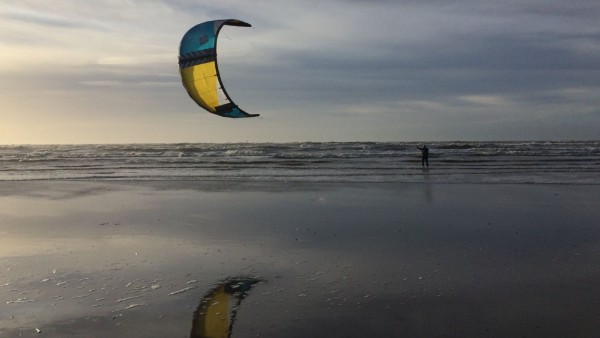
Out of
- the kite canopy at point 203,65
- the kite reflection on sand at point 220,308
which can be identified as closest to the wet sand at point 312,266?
the kite reflection on sand at point 220,308

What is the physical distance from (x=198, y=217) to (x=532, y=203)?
9.12 metres

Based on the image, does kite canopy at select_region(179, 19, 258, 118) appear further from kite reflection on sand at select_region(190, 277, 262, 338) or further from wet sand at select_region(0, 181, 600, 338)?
kite reflection on sand at select_region(190, 277, 262, 338)

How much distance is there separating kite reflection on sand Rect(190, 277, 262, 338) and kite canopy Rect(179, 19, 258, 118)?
479 centimetres

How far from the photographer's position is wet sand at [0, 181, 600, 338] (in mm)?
6121

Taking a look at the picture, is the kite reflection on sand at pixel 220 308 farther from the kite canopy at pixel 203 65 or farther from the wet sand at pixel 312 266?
the kite canopy at pixel 203 65

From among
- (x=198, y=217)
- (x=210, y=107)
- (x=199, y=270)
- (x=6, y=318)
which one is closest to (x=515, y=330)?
(x=199, y=270)

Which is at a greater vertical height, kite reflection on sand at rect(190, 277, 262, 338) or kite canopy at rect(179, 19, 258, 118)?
kite canopy at rect(179, 19, 258, 118)

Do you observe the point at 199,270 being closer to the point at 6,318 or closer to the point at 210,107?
the point at 6,318

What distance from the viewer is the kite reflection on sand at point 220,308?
5891 mm

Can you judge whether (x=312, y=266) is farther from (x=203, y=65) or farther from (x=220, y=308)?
(x=203, y=65)

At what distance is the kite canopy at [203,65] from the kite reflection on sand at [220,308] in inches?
189

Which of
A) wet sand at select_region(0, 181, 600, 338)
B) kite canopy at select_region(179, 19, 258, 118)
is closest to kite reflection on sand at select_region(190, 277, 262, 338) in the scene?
wet sand at select_region(0, 181, 600, 338)

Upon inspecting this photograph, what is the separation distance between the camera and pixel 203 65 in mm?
11562

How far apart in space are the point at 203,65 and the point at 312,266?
207 inches
